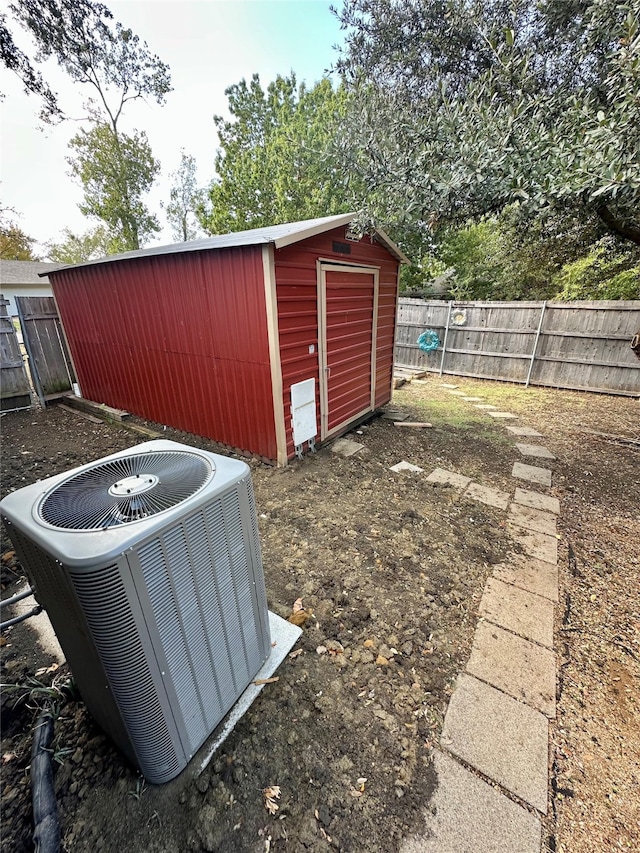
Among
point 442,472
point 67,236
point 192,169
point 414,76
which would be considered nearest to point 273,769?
point 442,472

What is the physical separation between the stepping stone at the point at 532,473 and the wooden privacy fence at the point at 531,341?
4528 mm

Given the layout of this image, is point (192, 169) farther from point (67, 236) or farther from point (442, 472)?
point (442, 472)

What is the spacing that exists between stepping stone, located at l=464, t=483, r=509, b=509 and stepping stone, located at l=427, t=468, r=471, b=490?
0.10 m

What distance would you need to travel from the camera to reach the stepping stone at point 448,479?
3.65 m

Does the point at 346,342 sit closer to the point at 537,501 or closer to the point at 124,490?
the point at 537,501

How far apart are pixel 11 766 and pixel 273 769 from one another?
3.38ft

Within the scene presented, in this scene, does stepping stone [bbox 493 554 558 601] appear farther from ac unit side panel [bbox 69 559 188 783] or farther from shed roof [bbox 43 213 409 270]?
shed roof [bbox 43 213 409 270]

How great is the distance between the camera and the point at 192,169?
2233cm

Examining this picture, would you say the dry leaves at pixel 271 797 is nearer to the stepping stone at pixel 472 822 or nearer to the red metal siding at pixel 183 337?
the stepping stone at pixel 472 822

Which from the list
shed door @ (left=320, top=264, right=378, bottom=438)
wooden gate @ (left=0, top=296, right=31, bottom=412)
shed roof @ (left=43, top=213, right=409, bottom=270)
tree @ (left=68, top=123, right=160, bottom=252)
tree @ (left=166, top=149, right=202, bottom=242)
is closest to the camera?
shed roof @ (left=43, top=213, right=409, bottom=270)

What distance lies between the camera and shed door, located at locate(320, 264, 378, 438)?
4.14 m

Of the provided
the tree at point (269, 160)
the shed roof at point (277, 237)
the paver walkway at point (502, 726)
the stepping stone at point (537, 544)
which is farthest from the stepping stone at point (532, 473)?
the tree at point (269, 160)

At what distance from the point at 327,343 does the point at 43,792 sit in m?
3.99

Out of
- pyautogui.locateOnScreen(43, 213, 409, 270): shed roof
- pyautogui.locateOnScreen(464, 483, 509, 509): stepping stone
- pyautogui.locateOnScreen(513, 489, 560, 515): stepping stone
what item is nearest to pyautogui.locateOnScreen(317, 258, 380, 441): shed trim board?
pyautogui.locateOnScreen(43, 213, 409, 270): shed roof
